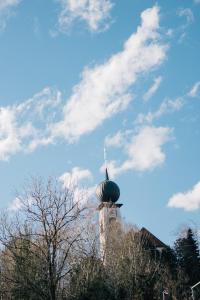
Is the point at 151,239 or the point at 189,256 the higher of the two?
the point at 151,239

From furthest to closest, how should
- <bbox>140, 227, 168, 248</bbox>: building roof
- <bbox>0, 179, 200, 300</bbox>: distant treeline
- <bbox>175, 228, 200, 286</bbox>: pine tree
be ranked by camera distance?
<bbox>140, 227, 168, 248</bbox>: building roof → <bbox>175, 228, 200, 286</bbox>: pine tree → <bbox>0, 179, 200, 300</bbox>: distant treeline

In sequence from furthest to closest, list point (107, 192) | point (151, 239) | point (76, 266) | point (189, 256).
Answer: point (107, 192) → point (151, 239) → point (189, 256) → point (76, 266)

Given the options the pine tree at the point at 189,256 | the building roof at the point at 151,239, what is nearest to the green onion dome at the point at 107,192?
the building roof at the point at 151,239

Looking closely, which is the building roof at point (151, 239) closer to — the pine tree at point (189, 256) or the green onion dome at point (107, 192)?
the pine tree at point (189, 256)

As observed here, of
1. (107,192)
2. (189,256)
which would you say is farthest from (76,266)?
(107,192)

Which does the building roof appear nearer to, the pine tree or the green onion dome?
the pine tree

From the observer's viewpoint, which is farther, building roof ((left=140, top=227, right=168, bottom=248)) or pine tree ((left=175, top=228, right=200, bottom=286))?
building roof ((left=140, top=227, right=168, bottom=248))

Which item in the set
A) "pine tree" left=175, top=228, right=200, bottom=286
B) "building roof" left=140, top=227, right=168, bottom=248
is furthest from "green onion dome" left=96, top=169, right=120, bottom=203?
"pine tree" left=175, top=228, right=200, bottom=286

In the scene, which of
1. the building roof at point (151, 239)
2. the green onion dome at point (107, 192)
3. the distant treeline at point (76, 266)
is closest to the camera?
the distant treeline at point (76, 266)

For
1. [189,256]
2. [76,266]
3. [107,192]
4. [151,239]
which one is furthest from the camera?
[107,192]

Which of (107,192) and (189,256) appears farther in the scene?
(107,192)

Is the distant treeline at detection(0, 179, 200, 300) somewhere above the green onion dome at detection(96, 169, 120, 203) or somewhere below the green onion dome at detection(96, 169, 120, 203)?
below

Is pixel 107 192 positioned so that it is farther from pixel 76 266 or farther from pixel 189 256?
pixel 76 266

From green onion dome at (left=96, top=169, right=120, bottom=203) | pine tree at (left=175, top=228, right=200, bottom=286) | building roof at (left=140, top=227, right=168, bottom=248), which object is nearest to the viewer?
pine tree at (left=175, top=228, right=200, bottom=286)
